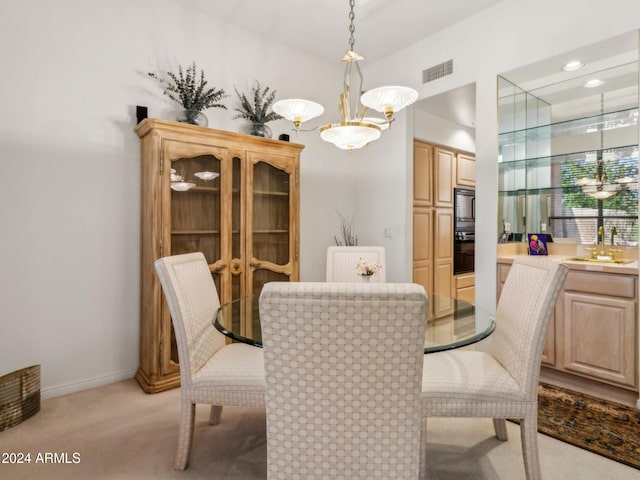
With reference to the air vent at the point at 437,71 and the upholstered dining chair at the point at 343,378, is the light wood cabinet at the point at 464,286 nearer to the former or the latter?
the air vent at the point at 437,71

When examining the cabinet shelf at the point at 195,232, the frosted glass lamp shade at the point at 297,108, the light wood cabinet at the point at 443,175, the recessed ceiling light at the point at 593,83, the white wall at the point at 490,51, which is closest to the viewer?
the frosted glass lamp shade at the point at 297,108

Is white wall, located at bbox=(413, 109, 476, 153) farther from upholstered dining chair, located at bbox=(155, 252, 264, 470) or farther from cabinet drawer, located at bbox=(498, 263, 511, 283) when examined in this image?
upholstered dining chair, located at bbox=(155, 252, 264, 470)

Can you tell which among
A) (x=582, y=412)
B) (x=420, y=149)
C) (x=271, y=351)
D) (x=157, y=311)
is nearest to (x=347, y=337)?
(x=271, y=351)

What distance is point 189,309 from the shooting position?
1.79 metres

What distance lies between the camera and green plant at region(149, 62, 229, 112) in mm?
2777

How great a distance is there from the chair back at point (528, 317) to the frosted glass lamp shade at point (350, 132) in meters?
1.04

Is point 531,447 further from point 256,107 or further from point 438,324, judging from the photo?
point 256,107

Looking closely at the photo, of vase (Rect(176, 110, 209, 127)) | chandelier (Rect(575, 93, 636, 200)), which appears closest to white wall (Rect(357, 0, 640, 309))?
chandelier (Rect(575, 93, 636, 200))

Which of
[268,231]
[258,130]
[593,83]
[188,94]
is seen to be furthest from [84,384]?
[593,83]

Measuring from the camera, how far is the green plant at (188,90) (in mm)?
2777

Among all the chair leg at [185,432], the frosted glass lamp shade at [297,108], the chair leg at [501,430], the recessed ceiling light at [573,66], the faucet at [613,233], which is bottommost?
the chair leg at [501,430]

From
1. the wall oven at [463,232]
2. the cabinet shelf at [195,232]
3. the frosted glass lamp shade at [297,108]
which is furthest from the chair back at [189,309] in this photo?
the wall oven at [463,232]

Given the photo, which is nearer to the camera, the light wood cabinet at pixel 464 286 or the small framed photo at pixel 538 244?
the small framed photo at pixel 538 244

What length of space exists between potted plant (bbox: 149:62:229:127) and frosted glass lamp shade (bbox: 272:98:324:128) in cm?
98
